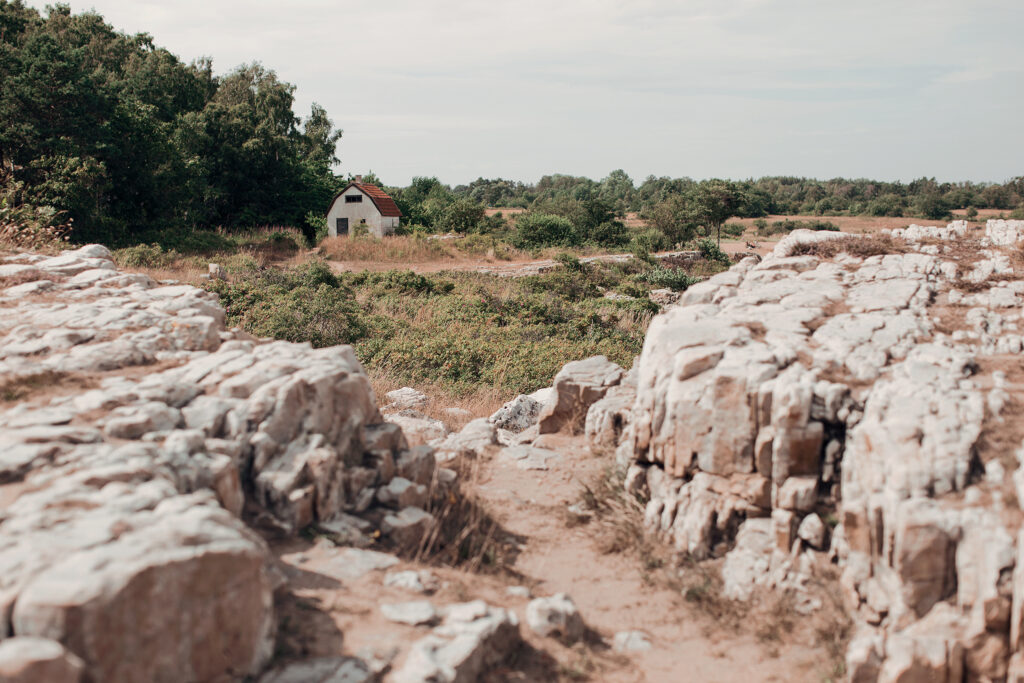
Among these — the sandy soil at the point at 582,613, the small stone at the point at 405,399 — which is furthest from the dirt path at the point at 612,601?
the small stone at the point at 405,399

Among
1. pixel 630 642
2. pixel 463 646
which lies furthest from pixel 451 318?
pixel 463 646

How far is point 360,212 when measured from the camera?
35.0m

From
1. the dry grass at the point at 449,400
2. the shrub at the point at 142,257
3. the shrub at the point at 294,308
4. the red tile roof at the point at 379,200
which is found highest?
the red tile roof at the point at 379,200

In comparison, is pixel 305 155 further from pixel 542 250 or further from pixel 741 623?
pixel 741 623

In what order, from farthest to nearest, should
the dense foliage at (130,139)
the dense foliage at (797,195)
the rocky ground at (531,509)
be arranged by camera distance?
the dense foliage at (797,195)
the dense foliage at (130,139)
the rocky ground at (531,509)

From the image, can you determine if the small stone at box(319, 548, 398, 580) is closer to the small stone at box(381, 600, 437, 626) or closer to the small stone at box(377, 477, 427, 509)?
the small stone at box(381, 600, 437, 626)

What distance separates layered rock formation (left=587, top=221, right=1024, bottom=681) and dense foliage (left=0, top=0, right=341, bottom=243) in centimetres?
1742

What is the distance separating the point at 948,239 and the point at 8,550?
12197 mm

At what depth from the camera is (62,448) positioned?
194 inches

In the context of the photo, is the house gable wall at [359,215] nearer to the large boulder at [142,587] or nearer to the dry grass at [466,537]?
the dry grass at [466,537]

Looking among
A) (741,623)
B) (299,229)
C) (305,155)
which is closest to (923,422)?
(741,623)

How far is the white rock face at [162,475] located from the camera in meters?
3.52

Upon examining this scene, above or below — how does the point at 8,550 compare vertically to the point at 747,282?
below

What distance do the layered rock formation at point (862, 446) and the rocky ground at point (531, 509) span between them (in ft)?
0.07
